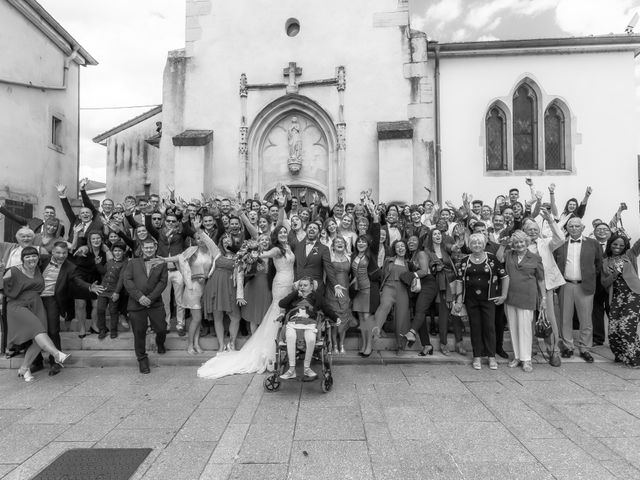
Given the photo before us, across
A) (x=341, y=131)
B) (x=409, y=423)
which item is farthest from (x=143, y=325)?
(x=341, y=131)

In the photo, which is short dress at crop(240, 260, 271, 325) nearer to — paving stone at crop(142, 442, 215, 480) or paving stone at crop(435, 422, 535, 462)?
paving stone at crop(142, 442, 215, 480)

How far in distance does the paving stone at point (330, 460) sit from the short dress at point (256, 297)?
2.72 meters

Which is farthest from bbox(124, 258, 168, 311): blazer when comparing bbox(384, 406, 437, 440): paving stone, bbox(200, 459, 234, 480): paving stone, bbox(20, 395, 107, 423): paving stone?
bbox(384, 406, 437, 440): paving stone

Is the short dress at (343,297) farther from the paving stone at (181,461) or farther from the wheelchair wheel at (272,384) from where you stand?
the paving stone at (181,461)

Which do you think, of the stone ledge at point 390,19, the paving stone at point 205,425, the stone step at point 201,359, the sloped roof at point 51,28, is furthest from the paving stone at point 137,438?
the sloped roof at point 51,28

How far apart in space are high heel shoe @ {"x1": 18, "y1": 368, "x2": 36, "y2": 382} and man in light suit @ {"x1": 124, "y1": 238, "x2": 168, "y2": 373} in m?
1.35

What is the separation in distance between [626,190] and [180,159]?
12.3m

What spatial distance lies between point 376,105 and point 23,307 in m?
9.32

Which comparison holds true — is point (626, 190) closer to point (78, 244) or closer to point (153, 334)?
point (153, 334)

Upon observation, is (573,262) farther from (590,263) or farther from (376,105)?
(376,105)

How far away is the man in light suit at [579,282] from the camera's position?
20.0 ft

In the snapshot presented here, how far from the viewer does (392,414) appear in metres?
4.21

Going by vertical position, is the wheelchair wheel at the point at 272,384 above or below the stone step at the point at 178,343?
below

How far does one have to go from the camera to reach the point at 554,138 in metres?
11.6
